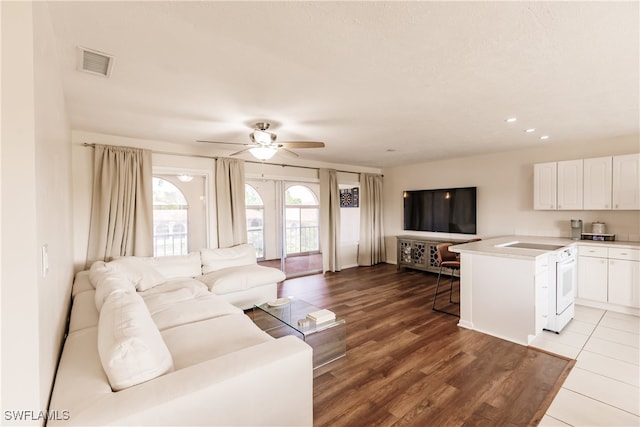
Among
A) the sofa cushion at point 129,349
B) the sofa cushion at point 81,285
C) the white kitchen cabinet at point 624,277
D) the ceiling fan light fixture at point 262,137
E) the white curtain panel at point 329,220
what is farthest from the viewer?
the white curtain panel at point 329,220

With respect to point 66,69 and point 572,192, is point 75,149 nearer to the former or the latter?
point 66,69

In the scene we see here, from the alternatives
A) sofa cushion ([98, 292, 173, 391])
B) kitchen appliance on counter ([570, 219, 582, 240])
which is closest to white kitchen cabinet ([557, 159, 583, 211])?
kitchen appliance on counter ([570, 219, 582, 240])

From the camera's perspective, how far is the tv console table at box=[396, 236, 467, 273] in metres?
5.62

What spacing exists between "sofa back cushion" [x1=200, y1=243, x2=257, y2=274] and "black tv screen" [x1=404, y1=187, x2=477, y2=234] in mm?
3702

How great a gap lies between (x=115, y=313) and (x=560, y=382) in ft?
10.4

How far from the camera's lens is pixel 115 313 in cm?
154

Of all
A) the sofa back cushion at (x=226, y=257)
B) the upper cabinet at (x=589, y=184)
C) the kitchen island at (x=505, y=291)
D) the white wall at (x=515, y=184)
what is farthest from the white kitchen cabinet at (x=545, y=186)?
the sofa back cushion at (x=226, y=257)

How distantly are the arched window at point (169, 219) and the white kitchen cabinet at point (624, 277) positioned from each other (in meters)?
6.10

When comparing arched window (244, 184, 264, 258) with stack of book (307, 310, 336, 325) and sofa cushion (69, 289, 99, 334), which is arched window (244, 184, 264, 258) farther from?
stack of book (307, 310, 336, 325)

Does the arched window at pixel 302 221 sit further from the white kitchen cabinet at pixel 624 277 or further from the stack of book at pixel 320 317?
the white kitchen cabinet at pixel 624 277

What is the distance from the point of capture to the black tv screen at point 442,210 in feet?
17.9

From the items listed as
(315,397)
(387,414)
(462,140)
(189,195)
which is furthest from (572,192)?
(189,195)

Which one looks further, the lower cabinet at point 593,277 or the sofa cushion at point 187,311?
the lower cabinet at point 593,277

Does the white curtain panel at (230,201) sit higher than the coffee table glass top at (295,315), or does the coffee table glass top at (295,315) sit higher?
the white curtain panel at (230,201)
